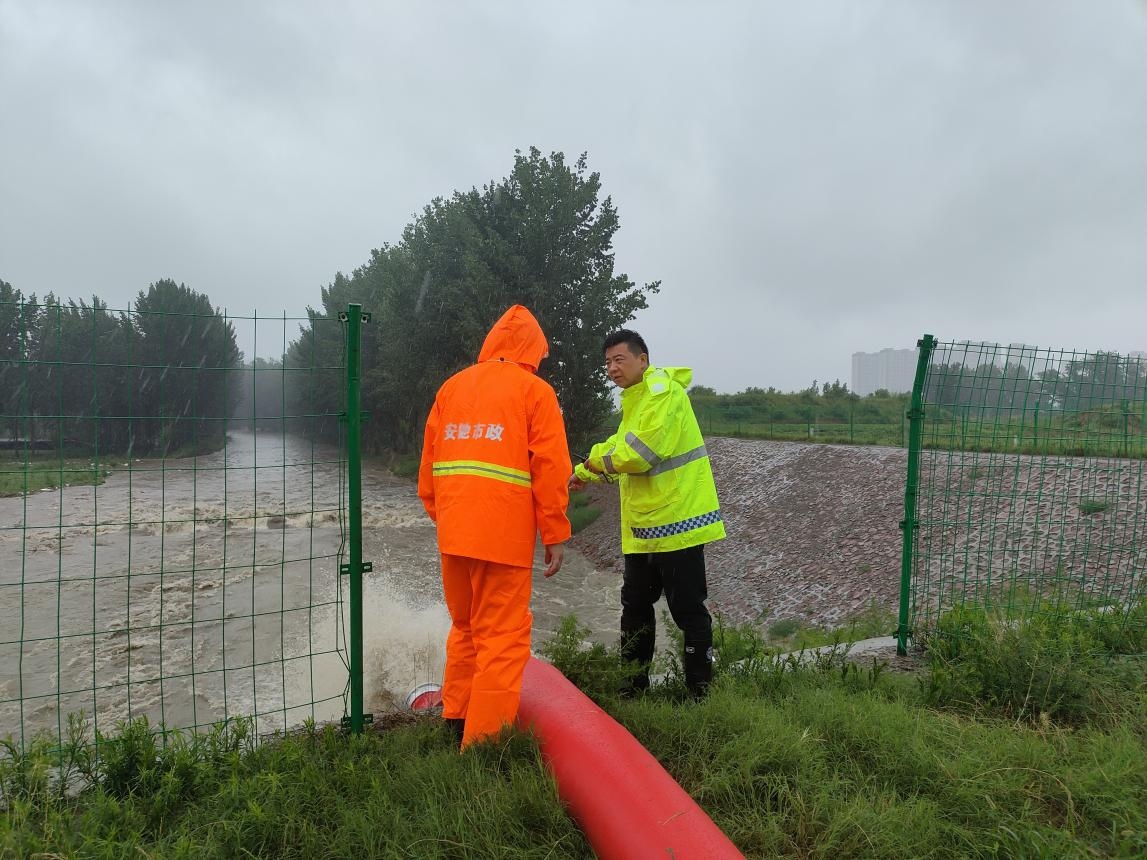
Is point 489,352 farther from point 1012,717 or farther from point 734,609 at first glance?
point 734,609

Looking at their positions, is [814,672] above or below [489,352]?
below

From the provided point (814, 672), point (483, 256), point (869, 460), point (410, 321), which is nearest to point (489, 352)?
point (814, 672)

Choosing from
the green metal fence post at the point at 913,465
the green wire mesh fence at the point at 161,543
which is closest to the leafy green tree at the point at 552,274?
the green wire mesh fence at the point at 161,543

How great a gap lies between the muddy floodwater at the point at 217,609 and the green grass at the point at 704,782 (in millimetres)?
347

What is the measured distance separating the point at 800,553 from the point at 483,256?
1075 centimetres

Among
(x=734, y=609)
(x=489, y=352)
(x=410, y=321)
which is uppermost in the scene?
(x=410, y=321)

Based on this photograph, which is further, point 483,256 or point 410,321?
point 410,321

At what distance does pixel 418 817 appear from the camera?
96.7 inches

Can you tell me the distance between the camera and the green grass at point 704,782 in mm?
2361

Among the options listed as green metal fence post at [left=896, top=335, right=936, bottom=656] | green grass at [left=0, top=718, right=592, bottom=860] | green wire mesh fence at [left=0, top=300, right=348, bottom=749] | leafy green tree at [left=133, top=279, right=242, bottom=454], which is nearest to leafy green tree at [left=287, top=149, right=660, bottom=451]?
green wire mesh fence at [left=0, top=300, right=348, bottom=749]

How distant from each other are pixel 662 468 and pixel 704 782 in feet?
4.89

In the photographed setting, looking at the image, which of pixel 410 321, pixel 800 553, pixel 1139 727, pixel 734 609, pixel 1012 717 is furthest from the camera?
pixel 410 321

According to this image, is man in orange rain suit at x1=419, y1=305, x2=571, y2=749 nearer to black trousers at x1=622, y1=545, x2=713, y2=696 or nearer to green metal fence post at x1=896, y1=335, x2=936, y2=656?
black trousers at x1=622, y1=545, x2=713, y2=696

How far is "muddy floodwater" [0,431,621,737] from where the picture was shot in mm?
4328
